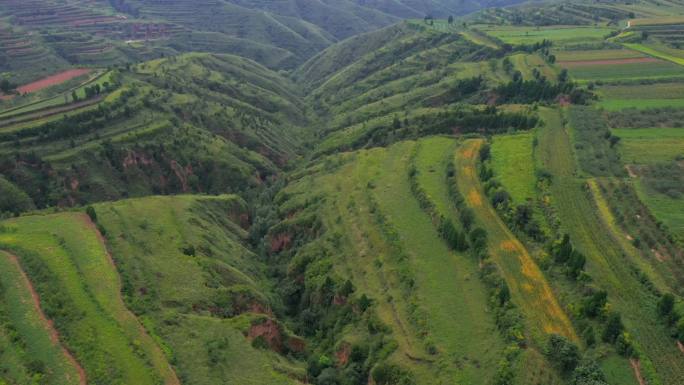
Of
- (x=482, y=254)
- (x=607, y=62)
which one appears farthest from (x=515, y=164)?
(x=607, y=62)

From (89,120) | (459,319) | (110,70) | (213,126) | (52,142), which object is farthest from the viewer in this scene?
(110,70)

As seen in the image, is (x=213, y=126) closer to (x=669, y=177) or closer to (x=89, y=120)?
(x=89, y=120)

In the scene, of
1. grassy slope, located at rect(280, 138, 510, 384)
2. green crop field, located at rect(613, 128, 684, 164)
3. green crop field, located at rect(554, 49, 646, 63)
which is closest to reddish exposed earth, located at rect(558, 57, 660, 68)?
green crop field, located at rect(554, 49, 646, 63)

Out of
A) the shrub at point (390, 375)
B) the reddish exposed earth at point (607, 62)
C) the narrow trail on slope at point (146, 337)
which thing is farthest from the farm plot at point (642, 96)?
the narrow trail on slope at point (146, 337)

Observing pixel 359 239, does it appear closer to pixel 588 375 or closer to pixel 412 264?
pixel 412 264

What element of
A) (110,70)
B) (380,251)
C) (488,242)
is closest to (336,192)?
(380,251)
